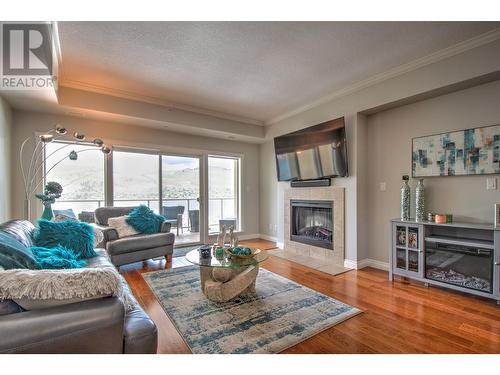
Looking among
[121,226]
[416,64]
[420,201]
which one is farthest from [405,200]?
[121,226]

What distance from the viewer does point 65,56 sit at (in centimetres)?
269

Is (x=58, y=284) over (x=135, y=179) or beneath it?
beneath

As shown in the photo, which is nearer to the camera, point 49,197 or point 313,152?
point 49,197

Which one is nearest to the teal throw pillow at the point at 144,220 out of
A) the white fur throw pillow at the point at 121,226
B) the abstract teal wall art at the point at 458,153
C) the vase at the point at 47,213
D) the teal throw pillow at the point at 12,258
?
the white fur throw pillow at the point at 121,226

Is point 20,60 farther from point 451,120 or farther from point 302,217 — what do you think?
point 451,120

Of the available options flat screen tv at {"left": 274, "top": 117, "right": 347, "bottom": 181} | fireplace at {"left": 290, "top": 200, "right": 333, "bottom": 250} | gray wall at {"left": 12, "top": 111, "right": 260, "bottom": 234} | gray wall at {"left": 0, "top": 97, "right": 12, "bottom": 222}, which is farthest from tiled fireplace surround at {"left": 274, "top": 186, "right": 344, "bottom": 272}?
gray wall at {"left": 0, "top": 97, "right": 12, "bottom": 222}

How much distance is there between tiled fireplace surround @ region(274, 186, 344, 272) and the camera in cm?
370

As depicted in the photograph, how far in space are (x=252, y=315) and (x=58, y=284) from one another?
152 cm

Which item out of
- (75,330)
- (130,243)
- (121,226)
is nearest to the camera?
(75,330)

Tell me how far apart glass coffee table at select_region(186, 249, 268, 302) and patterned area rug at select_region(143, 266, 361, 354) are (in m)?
0.10

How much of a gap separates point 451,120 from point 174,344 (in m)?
3.62

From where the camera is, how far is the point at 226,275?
2.44 m

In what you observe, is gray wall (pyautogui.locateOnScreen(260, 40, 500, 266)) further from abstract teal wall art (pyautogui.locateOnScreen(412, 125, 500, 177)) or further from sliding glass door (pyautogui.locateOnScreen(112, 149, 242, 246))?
sliding glass door (pyautogui.locateOnScreen(112, 149, 242, 246))

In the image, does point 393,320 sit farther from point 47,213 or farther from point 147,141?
point 147,141
